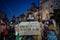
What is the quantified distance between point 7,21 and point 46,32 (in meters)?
0.45

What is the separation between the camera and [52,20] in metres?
1.69

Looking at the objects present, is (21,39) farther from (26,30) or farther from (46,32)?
(46,32)

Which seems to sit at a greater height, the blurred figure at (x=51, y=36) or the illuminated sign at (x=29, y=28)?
the illuminated sign at (x=29, y=28)

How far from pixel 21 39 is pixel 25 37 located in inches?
2.0

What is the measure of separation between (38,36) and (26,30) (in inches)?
5.8

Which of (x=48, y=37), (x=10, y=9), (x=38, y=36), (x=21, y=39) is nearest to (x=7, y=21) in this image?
(x=10, y=9)

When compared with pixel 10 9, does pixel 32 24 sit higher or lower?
lower

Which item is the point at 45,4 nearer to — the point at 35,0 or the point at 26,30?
the point at 35,0

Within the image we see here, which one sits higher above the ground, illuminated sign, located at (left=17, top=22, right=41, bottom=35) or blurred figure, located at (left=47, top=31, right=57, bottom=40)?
illuminated sign, located at (left=17, top=22, right=41, bottom=35)

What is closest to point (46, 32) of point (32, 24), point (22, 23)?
point (32, 24)

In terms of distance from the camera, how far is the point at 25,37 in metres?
1.67

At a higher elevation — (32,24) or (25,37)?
(32,24)

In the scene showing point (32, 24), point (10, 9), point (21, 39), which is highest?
point (10, 9)

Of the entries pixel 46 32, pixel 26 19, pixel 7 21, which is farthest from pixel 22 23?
pixel 46 32
